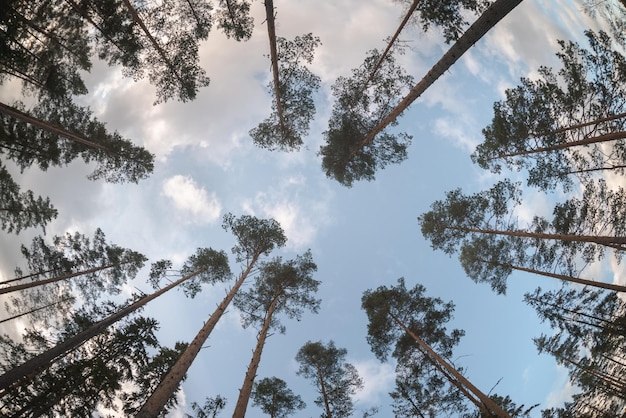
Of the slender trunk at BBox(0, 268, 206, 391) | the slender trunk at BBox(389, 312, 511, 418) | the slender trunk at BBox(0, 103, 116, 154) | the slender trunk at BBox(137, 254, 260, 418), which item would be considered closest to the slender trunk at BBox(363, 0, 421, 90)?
the slender trunk at BBox(137, 254, 260, 418)

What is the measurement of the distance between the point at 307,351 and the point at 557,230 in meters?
12.7

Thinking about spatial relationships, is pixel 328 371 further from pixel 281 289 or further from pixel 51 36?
pixel 51 36

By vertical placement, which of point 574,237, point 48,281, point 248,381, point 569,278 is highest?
point 569,278

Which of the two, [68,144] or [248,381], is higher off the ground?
[68,144]

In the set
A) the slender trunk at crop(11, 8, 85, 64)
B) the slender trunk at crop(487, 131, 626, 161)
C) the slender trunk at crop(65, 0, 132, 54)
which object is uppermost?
the slender trunk at crop(487, 131, 626, 161)

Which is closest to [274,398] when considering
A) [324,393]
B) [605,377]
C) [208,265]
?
[324,393]

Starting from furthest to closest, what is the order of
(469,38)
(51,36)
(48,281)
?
(48,281) < (51,36) < (469,38)

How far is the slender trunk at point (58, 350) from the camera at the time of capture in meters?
6.88

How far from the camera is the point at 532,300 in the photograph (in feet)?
40.5

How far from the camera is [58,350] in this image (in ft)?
26.5

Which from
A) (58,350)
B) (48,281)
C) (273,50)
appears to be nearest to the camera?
(58,350)

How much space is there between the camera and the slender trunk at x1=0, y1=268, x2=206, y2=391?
22.6ft

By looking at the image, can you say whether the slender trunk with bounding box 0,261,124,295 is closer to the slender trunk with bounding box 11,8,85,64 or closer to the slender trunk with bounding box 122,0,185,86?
the slender trunk with bounding box 11,8,85,64

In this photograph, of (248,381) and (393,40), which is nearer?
(248,381)
